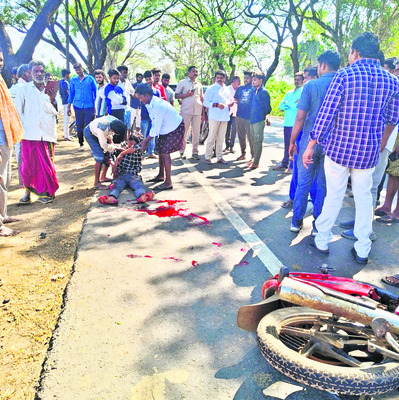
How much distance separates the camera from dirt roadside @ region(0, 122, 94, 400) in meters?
2.38

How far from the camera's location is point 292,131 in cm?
434

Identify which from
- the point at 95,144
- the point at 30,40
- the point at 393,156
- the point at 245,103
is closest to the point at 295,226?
the point at 393,156

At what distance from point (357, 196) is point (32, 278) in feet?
10.5

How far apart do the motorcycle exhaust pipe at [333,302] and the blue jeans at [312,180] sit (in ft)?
7.45

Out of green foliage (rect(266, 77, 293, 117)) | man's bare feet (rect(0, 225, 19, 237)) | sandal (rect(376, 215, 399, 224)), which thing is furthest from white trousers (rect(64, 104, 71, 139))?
green foliage (rect(266, 77, 293, 117))

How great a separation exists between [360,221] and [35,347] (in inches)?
122

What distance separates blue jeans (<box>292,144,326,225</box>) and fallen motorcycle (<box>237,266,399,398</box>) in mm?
2035

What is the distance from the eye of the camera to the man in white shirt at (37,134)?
509 centimetres

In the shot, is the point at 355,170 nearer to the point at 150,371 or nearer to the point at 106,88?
the point at 150,371

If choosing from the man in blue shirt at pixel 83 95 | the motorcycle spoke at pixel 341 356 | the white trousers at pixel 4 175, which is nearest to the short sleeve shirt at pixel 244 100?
the man in blue shirt at pixel 83 95

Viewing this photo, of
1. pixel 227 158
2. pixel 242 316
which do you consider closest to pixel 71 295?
pixel 242 316

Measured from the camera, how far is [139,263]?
3.72 m

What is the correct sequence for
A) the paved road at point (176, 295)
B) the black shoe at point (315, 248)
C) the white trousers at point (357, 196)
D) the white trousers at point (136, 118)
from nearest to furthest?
the paved road at point (176, 295) → the white trousers at point (357, 196) → the black shoe at point (315, 248) → the white trousers at point (136, 118)

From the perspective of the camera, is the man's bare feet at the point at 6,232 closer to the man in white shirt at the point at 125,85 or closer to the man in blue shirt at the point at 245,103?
the man in white shirt at the point at 125,85
